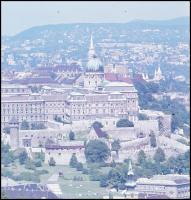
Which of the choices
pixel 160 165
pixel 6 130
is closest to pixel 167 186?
pixel 160 165

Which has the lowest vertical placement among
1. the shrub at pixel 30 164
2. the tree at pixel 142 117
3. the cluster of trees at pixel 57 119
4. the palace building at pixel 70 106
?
the shrub at pixel 30 164

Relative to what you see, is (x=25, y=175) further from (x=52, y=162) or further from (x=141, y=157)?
(x=141, y=157)

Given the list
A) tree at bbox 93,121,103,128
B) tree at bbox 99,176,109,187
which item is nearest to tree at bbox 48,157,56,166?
tree at bbox 99,176,109,187

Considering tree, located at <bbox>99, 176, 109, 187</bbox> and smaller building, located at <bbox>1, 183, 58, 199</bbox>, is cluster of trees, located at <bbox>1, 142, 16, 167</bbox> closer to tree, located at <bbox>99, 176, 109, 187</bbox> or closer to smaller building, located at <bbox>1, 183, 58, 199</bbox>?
tree, located at <bbox>99, 176, 109, 187</bbox>

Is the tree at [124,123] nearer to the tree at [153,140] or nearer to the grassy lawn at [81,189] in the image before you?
the tree at [153,140]

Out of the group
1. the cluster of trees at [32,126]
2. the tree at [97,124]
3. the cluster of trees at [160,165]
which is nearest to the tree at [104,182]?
the cluster of trees at [160,165]

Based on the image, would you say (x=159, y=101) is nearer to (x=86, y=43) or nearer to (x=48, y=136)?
(x=48, y=136)
